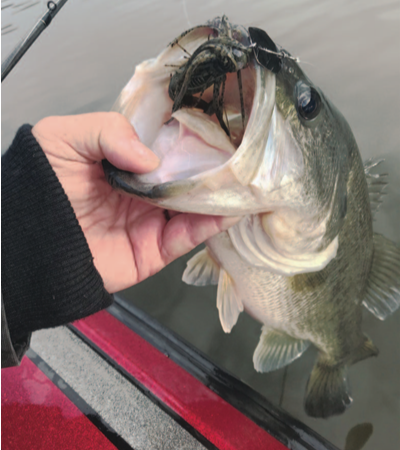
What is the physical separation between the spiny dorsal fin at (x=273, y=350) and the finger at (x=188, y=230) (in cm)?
58

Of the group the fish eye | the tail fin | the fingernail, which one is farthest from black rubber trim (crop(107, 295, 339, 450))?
the fish eye

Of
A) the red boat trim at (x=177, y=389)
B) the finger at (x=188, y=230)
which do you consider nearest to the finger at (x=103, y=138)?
the finger at (x=188, y=230)

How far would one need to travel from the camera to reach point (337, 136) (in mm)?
896

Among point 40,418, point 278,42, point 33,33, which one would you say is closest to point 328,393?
point 40,418

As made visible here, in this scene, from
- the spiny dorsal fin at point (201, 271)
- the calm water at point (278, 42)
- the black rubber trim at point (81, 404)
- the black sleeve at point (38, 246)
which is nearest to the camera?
the black sleeve at point (38, 246)

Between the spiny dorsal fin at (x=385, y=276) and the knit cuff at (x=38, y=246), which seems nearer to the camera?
the knit cuff at (x=38, y=246)

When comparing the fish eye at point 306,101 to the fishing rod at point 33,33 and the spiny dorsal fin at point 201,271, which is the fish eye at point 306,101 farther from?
the fishing rod at point 33,33

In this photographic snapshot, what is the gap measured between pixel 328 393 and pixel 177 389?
618 millimetres

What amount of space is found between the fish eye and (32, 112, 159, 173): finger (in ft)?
1.06

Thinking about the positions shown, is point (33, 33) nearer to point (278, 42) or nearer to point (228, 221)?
point (228, 221)

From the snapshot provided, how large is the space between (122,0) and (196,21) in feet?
7.83

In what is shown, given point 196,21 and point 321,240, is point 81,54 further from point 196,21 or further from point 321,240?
point 321,240

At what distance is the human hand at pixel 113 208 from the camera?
78 cm

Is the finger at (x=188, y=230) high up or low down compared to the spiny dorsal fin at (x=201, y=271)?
up
